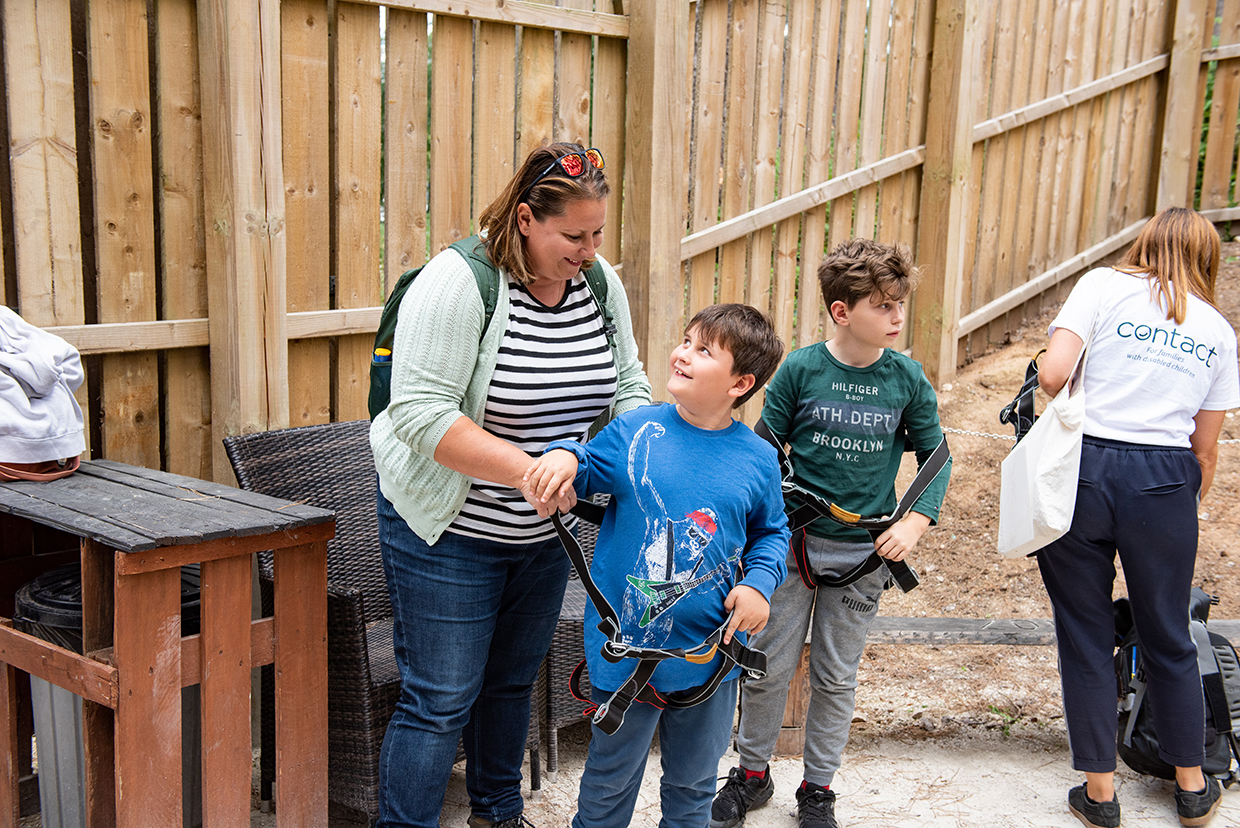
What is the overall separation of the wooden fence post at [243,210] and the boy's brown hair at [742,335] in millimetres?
1547

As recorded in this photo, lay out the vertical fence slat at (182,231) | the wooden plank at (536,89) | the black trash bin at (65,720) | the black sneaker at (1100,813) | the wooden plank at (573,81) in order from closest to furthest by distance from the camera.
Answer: the black trash bin at (65,720), the vertical fence slat at (182,231), the black sneaker at (1100,813), the wooden plank at (536,89), the wooden plank at (573,81)

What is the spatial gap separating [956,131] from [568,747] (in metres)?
4.11

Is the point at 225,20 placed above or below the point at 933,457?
above

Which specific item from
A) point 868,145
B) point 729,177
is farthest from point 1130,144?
point 729,177

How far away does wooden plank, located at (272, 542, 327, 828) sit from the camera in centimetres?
236

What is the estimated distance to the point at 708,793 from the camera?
7.32 feet

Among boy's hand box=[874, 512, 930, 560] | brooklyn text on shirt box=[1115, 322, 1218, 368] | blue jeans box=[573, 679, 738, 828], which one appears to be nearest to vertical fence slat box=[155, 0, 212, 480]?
blue jeans box=[573, 679, 738, 828]

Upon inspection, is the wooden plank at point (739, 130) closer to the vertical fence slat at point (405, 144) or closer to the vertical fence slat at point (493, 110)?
the vertical fence slat at point (493, 110)

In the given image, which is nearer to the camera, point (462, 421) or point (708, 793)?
point (462, 421)

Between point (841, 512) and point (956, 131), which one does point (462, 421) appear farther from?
point (956, 131)

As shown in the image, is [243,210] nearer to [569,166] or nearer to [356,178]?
[356,178]

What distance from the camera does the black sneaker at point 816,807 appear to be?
2.84 metres

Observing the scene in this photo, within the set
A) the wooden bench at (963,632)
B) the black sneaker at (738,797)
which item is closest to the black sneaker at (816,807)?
the black sneaker at (738,797)

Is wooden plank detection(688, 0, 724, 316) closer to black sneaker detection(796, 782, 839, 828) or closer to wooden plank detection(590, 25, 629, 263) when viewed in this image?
wooden plank detection(590, 25, 629, 263)
